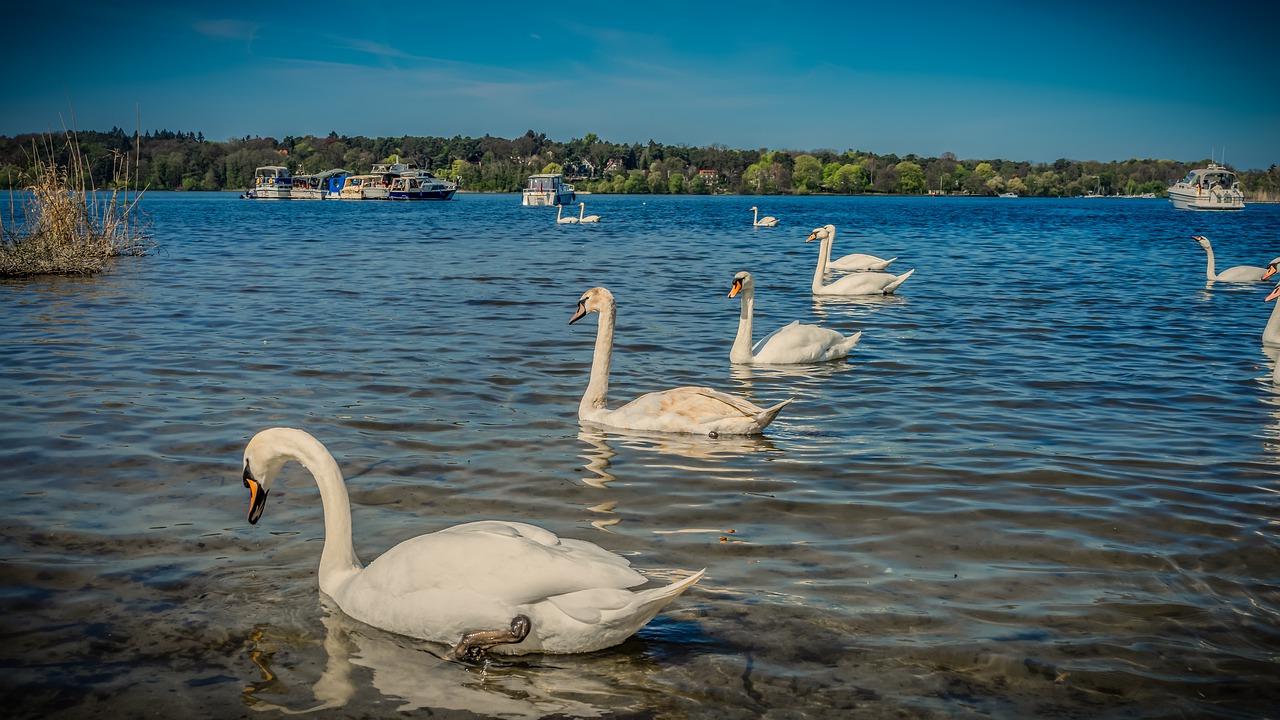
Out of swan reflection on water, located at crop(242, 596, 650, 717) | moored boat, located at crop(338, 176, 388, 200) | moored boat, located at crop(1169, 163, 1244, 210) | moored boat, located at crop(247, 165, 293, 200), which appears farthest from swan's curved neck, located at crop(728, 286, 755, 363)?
moored boat, located at crop(247, 165, 293, 200)

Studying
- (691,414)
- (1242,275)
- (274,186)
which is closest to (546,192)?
(274,186)

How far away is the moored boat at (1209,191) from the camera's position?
82875 mm

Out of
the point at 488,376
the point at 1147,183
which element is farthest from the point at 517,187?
the point at 488,376

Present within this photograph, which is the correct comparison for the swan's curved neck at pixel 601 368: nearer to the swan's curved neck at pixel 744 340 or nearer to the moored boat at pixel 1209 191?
the swan's curved neck at pixel 744 340

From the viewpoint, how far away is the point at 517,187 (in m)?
196

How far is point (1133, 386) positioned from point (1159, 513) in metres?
4.73

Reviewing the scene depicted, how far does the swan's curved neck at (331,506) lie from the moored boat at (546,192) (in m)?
93.5

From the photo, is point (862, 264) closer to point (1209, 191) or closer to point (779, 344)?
point (779, 344)

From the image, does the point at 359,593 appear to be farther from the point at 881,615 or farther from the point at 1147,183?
the point at 1147,183

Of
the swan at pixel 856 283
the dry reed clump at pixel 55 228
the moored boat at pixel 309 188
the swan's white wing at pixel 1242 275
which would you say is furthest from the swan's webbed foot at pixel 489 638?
the moored boat at pixel 309 188

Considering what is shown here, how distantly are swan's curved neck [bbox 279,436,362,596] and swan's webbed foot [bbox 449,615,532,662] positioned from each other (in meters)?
0.86

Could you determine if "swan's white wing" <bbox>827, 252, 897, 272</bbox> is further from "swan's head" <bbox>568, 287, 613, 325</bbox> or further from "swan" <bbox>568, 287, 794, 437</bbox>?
"swan" <bbox>568, 287, 794, 437</bbox>

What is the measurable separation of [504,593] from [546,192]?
314ft

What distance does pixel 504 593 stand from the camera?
4.16m
